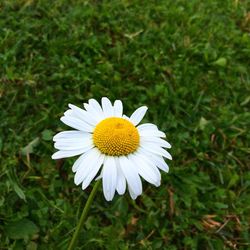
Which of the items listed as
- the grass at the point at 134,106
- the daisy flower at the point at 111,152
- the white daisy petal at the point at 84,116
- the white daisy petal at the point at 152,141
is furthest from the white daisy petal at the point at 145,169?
the grass at the point at 134,106

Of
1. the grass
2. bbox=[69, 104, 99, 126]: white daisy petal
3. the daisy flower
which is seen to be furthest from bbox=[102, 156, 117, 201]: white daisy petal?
the grass

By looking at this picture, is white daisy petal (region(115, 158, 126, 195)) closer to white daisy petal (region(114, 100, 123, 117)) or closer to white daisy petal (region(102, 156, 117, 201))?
white daisy petal (region(102, 156, 117, 201))

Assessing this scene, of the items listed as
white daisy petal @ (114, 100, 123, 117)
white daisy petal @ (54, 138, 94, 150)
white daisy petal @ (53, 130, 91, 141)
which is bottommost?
white daisy petal @ (114, 100, 123, 117)

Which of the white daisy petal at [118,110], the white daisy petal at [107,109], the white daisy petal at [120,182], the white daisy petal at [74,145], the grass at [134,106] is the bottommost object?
the grass at [134,106]

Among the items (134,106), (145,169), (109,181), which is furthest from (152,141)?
(134,106)

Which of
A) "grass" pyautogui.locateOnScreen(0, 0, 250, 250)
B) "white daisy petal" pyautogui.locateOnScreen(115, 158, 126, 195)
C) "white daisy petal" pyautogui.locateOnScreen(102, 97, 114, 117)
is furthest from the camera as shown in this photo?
"grass" pyautogui.locateOnScreen(0, 0, 250, 250)

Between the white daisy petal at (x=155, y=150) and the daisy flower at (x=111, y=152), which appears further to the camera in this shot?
the white daisy petal at (x=155, y=150)

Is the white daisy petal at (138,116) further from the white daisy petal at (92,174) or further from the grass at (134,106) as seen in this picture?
the grass at (134,106)
